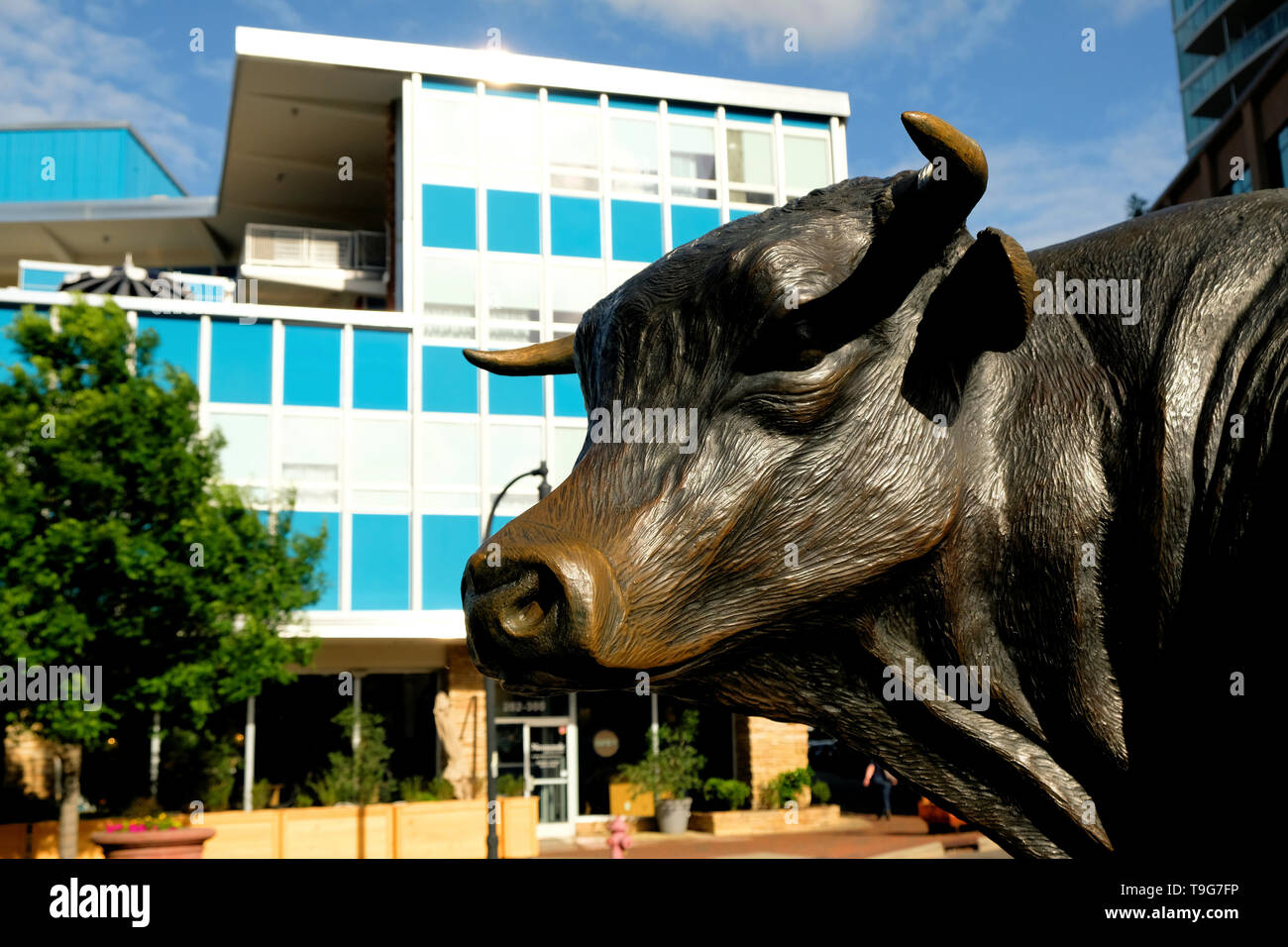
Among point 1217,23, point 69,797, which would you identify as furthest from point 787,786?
point 1217,23

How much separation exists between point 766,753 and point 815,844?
513 centimetres

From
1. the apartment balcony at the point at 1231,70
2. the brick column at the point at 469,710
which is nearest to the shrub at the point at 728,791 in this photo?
the brick column at the point at 469,710

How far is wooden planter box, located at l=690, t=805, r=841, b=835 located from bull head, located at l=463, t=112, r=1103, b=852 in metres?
24.7

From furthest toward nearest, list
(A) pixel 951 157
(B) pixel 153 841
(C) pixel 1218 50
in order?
(C) pixel 1218 50 < (B) pixel 153 841 < (A) pixel 951 157

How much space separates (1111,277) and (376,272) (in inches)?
1157

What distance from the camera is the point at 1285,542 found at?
136cm

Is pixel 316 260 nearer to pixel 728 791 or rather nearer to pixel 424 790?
pixel 424 790

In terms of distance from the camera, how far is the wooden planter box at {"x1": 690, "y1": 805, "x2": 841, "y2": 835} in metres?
25.3

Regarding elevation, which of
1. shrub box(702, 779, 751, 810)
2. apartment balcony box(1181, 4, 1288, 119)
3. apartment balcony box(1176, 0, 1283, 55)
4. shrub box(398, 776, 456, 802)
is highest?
apartment balcony box(1176, 0, 1283, 55)

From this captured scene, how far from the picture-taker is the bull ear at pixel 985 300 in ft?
4.80

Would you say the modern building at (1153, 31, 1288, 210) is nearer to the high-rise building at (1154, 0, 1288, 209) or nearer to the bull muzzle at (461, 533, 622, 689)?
→ the high-rise building at (1154, 0, 1288, 209)

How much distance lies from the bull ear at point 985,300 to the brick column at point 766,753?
84.0 ft

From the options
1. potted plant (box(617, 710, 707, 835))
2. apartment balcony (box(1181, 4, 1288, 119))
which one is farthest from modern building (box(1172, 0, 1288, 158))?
potted plant (box(617, 710, 707, 835))

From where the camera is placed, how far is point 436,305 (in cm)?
2638
